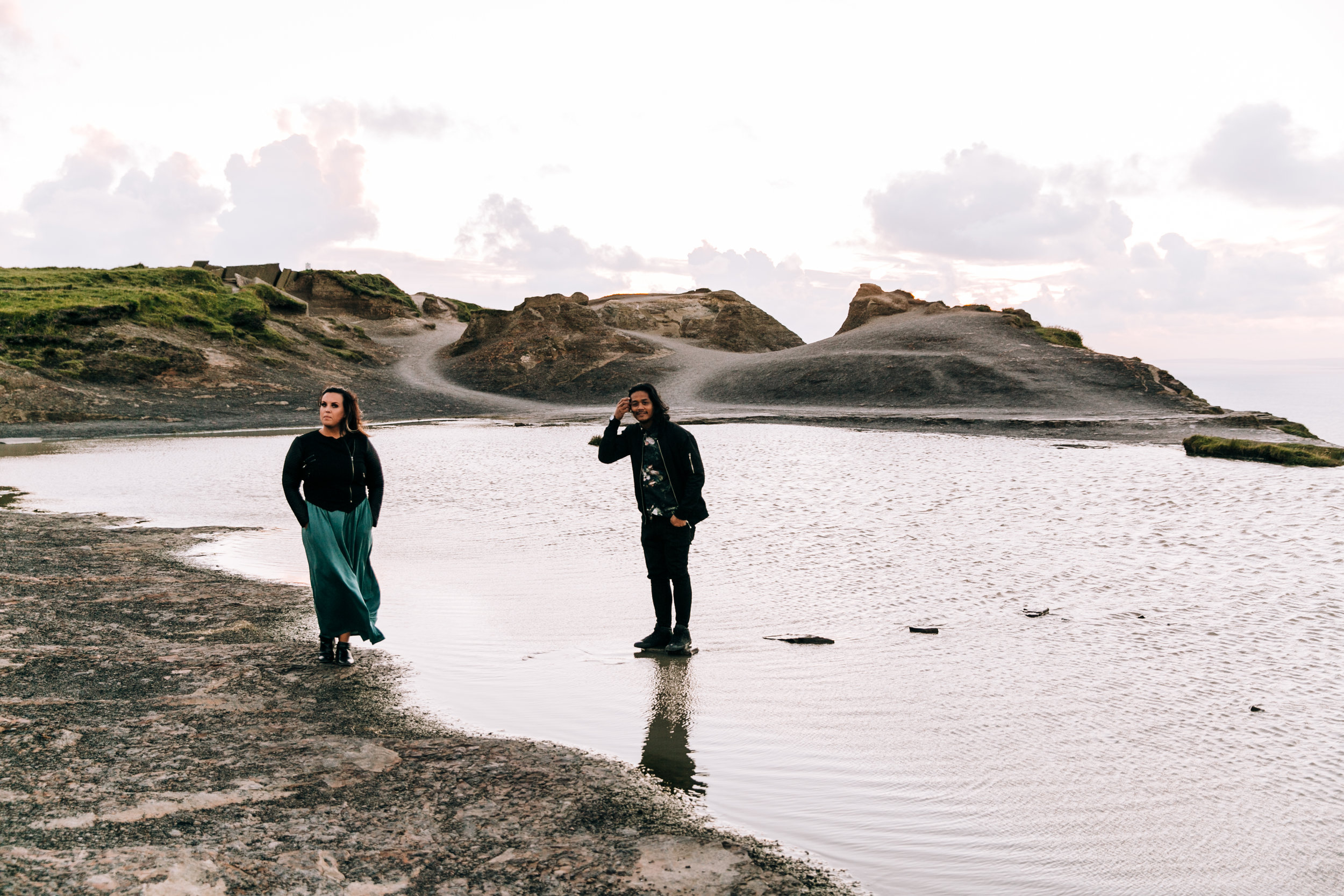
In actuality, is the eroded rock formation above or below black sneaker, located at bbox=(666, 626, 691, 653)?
above

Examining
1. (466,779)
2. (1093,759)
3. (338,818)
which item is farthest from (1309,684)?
(338,818)

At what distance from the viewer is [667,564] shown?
5.68 metres

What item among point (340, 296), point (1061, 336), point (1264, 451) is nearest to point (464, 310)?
point (340, 296)

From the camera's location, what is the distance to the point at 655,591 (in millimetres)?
5719

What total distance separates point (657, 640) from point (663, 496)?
0.91 metres

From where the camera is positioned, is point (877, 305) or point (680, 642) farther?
point (877, 305)

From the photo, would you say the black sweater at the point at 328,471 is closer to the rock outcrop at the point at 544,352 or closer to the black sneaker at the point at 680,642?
the black sneaker at the point at 680,642

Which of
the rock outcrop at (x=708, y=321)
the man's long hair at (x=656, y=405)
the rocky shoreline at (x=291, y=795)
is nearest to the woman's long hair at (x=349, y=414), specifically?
the rocky shoreline at (x=291, y=795)

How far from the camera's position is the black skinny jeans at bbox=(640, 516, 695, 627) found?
5617 mm

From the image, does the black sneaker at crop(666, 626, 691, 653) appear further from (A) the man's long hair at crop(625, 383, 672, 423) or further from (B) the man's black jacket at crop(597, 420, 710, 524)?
(A) the man's long hair at crop(625, 383, 672, 423)

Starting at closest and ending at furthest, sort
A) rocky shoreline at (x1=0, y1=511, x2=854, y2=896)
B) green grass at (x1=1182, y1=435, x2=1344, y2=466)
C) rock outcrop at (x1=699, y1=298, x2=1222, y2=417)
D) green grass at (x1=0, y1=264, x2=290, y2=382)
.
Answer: rocky shoreline at (x1=0, y1=511, x2=854, y2=896) → green grass at (x1=1182, y1=435, x2=1344, y2=466) → rock outcrop at (x1=699, y1=298, x2=1222, y2=417) → green grass at (x1=0, y1=264, x2=290, y2=382)

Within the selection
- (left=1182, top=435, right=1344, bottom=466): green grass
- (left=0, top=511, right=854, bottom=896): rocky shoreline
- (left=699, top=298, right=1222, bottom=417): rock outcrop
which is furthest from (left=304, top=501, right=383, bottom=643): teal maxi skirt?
(left=699, top=298, right=1222, bottom=417): rock outcrop

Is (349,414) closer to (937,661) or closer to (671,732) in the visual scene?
(671,732)

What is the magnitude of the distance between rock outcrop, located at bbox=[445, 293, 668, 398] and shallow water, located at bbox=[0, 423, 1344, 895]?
3124 cm
